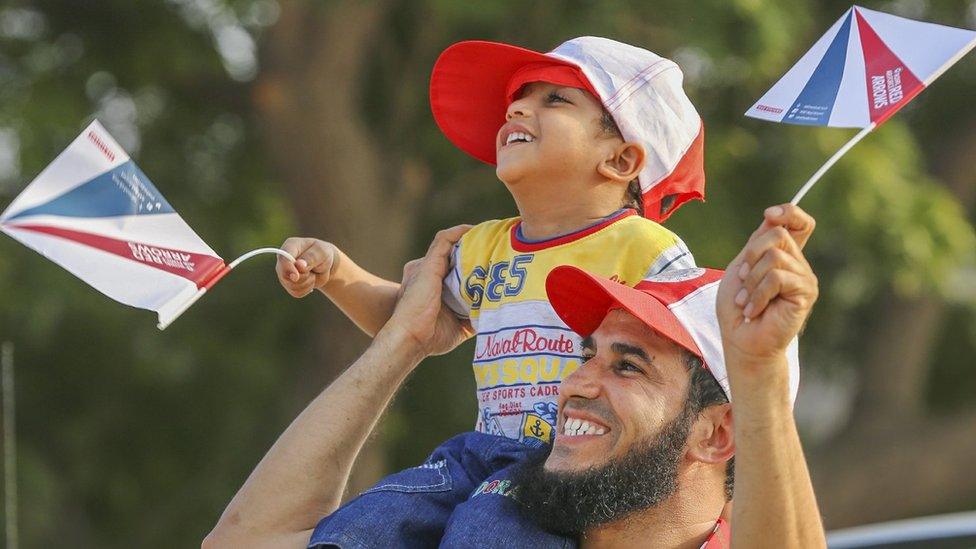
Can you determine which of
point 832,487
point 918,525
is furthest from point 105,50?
point 918,525

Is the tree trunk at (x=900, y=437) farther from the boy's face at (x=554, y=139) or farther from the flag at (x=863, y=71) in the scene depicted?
the flag at (x=863, y=71)

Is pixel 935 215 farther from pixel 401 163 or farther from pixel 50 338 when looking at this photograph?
pixel 50 338

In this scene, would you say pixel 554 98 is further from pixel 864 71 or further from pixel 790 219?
pixel 790 219

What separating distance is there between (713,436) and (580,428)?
9.9 inches

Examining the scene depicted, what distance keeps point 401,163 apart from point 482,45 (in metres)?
6.08

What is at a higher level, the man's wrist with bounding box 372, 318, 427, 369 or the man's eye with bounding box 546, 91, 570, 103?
the man's eye with bounding box 546, 91, 570, 103

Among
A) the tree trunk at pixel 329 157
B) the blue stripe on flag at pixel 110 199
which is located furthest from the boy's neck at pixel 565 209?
the tree trunk at pixel 329 157

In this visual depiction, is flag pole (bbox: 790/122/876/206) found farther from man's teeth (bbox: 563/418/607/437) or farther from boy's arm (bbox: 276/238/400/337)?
boy's arm (bbox: 276/238/400/337)

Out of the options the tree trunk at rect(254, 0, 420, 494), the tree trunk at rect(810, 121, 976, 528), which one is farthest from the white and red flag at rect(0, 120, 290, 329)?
the tree trunk at rect(810, 121, 976, 528)

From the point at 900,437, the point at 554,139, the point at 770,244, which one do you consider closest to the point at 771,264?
the point at 770,244

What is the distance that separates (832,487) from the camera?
37.1 feet

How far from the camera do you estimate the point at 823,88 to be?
9.32 feet

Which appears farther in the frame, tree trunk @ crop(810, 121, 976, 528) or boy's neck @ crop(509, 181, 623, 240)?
tree trunk @ crop(810, 121, 976, 528)

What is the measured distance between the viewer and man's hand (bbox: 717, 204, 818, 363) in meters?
2.40
